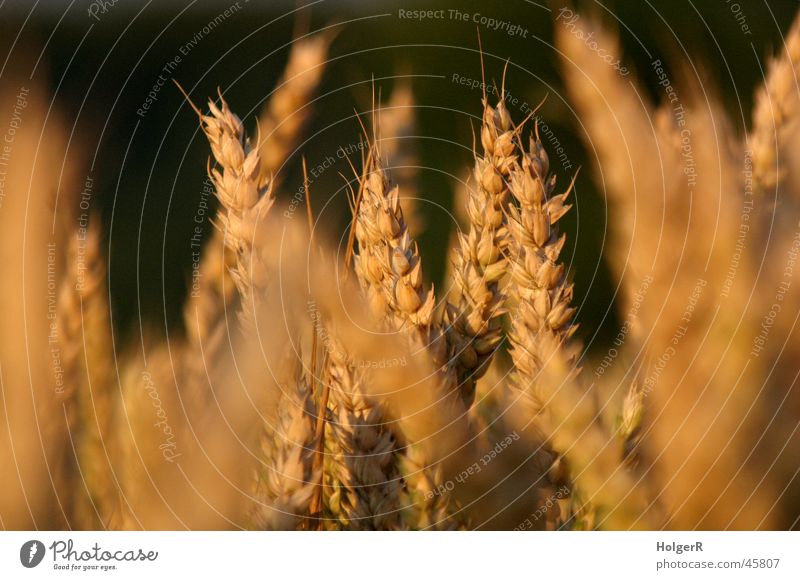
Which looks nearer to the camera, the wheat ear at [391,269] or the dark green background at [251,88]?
the wheat ear at [391,269]

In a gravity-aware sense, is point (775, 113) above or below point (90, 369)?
above

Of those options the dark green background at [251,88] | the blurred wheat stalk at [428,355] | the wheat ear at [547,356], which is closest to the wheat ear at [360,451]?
the blurred wheat stalk at [428,355]

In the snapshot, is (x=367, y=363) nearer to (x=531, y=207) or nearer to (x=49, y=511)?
(x=531, y=207)

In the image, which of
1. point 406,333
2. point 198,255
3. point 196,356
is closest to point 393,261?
point 406,333

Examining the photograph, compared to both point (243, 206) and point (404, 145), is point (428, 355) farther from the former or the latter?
point (404, 145)

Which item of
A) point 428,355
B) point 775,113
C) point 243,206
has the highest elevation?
point 775,113

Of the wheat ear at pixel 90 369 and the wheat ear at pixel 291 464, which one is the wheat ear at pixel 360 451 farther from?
the wheat ear at pixel 90 369
